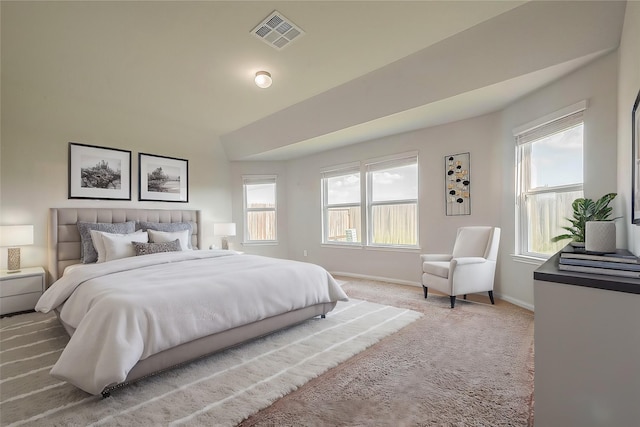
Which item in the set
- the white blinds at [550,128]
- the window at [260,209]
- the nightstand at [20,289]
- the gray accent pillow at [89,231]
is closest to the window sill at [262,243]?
the window at [260,209]

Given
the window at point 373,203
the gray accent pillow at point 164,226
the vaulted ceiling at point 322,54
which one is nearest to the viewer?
the vaulted ceiling at point 322,54

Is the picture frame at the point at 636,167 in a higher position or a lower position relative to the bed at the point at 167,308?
higher

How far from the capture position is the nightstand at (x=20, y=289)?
3.30 meters

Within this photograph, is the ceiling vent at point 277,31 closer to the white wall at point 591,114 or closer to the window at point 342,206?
the white wall at point 591,114

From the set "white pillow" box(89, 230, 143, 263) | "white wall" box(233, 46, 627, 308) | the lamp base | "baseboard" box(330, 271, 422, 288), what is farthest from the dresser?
the lamp base

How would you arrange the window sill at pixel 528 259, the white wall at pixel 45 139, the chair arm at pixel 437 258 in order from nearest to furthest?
the window sill at pixel 528 259
the white wall at pixel 45 139
the chair arm at pixel 437 258

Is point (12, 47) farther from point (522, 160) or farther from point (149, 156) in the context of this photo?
point (522, 160)

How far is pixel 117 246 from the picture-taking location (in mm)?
3727

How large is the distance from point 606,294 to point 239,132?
5.27m

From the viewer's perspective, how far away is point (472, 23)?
8.66ft

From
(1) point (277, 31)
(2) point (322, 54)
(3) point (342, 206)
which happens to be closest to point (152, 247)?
(1) point (277, 31)

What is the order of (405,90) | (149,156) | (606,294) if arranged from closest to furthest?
(606,294) → (405,90) → (149,156)

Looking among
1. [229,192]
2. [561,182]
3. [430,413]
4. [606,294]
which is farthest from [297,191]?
[606,294]

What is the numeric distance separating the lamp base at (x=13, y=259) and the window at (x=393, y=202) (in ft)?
15.5
